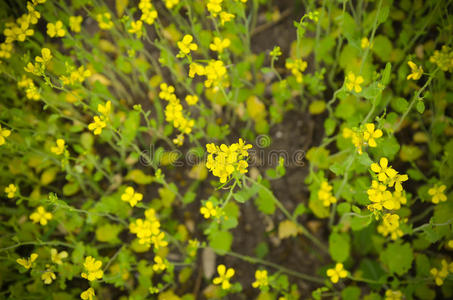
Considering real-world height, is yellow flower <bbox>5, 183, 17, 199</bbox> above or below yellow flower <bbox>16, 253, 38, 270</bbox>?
above

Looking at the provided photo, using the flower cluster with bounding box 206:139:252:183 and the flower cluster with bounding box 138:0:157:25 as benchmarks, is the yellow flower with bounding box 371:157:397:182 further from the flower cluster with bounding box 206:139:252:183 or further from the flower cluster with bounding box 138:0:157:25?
the flower cluster with bounding box 138:0:157:25

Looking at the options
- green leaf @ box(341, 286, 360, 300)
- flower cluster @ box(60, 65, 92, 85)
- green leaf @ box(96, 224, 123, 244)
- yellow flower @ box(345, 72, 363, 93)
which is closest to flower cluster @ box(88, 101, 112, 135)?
flower cluster @ box(60, 65, 92, 85)

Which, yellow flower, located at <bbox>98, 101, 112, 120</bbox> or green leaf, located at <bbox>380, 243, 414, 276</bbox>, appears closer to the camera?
yellow flower, located at <bbox>98, 101, 112, 120</bbox>

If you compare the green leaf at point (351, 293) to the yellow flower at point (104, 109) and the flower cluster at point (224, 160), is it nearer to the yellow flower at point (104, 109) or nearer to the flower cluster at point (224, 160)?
the flower cluster at point (224, 160)

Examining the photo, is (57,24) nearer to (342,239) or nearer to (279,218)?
(279,218)

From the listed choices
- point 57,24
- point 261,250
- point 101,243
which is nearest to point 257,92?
point 261,250

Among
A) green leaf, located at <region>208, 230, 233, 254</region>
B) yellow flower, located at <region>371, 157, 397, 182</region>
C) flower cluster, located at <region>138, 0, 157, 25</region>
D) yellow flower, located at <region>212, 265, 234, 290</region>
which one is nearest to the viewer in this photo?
yellow flower, located at <region>371, 157, 397, 182</region>

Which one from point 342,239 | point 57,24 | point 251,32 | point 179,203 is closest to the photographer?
point 57,24
